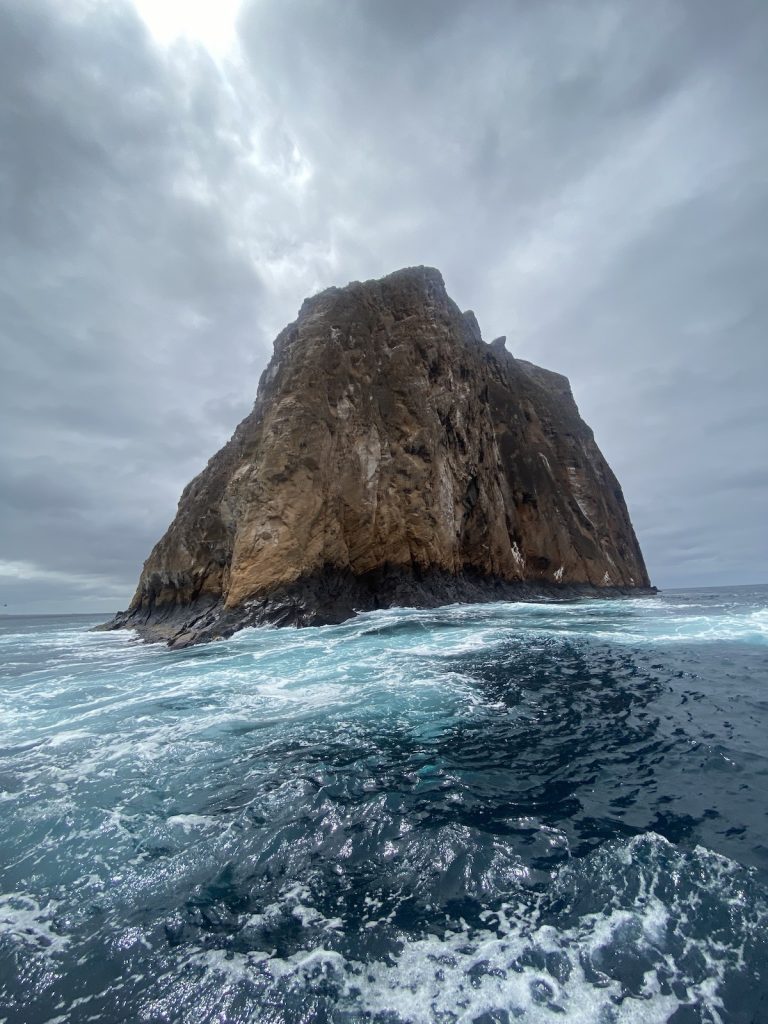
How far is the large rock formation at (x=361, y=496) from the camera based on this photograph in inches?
883

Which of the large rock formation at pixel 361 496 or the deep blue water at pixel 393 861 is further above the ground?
the large rock formation at pixel 361 496

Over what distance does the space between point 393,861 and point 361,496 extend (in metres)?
23.3

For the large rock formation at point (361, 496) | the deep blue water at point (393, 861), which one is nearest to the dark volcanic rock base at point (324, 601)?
the large rock formation at point (361, 496)

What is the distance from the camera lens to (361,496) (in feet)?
87.1

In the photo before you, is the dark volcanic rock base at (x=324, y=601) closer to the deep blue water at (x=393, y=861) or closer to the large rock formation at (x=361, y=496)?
the large rock formation at (x=361, y=496)

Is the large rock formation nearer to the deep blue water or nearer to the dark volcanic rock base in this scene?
the dark volcanic rock base

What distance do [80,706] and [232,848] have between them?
685cm

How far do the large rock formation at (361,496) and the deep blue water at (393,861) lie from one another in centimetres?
1345

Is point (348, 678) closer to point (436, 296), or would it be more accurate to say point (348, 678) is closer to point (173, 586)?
point (173, 586)

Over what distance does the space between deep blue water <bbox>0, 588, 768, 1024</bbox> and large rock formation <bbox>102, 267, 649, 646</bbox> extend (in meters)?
13.5

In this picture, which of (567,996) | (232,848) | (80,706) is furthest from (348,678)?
(567,996)

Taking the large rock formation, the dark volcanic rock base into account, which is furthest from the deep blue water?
the large rock formation

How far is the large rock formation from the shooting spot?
73.6 ft

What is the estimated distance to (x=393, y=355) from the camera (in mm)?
32469
